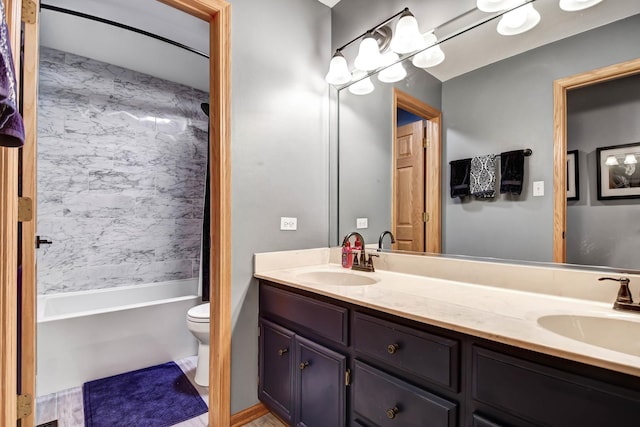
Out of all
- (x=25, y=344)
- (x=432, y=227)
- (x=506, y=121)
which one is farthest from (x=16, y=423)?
(x=506, y=121)

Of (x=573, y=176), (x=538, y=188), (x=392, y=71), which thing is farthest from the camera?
(x=392, y=71)

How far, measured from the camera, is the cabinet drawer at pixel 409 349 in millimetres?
921

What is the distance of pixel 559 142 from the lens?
1225 millimetres

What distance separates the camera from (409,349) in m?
1.02

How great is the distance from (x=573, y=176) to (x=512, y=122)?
1.12ft

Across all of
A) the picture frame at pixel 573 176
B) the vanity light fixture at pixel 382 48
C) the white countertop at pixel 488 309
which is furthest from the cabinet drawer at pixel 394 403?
the vanity light fixture at pixel 382 48

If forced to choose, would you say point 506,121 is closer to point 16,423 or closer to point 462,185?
point 462,185

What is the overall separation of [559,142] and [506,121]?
235 mm

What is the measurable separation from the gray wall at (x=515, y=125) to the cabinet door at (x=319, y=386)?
2.77 ft

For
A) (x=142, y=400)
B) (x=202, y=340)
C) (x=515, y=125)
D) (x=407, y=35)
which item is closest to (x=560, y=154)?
(x=515, y=125)

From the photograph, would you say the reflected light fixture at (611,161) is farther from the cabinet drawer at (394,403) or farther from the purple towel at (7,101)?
the purple towel at (7,101)

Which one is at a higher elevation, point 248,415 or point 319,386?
point 319,386

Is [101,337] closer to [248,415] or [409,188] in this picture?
[248,415]

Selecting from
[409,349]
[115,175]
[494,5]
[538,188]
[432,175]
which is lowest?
[409,349]
